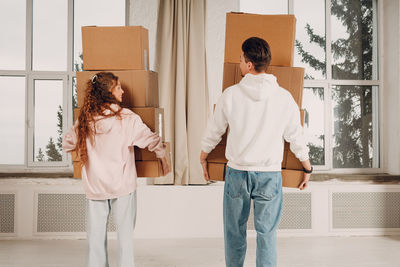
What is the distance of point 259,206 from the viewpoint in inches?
61.6

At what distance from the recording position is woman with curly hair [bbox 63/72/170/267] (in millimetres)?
1664

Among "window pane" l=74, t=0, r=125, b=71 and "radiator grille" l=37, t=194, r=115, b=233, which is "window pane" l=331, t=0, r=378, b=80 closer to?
"window pane" l=74, t=0, r=125, b=71

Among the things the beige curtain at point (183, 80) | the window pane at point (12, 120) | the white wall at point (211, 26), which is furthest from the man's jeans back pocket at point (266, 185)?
the window pane at point (12, 120)

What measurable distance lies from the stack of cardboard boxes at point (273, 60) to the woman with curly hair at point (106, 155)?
0.35 meters

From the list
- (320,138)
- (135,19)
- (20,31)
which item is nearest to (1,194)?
(20,31)

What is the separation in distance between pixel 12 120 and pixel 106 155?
6.42 ft

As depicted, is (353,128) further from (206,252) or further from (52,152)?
(52,152)

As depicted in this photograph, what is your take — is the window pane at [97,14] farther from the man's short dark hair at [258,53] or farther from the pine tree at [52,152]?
the man's short dark hair at [258,53]

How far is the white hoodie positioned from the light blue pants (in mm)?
589

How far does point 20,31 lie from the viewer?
10.4 feet

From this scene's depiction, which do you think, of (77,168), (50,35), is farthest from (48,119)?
(77,168)

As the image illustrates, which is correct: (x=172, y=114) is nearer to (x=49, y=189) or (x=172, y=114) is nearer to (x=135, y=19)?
(x=135, y=19)

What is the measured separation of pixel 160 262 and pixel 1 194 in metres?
1.54

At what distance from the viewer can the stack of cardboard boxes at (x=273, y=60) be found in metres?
1.73
